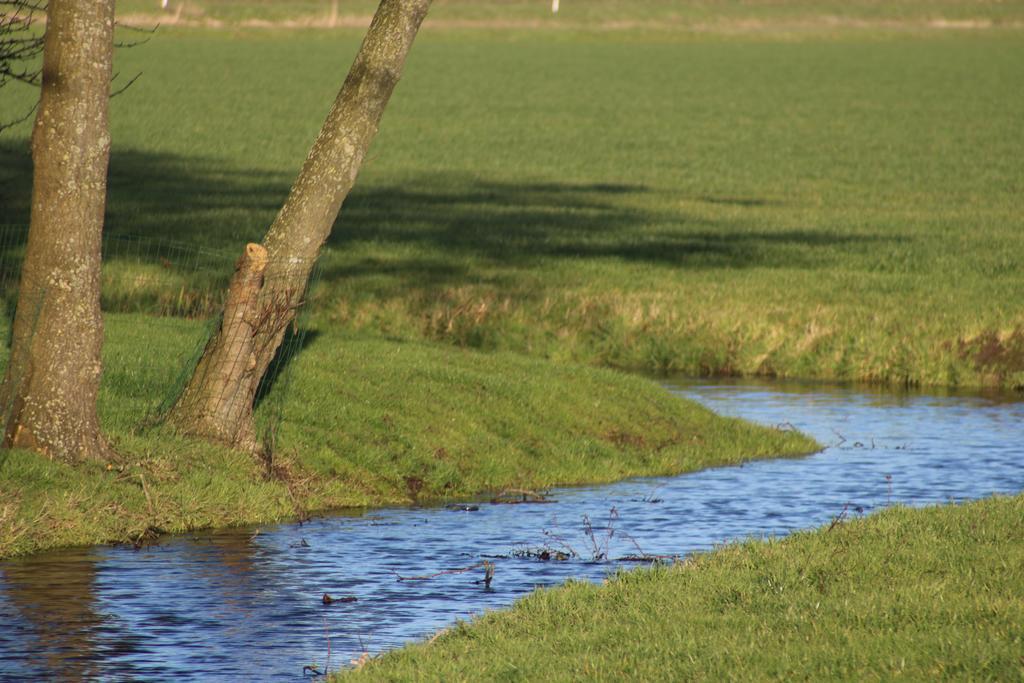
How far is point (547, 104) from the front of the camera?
67312mm

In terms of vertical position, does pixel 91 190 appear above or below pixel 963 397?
above

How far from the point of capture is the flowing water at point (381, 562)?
9.56 meters

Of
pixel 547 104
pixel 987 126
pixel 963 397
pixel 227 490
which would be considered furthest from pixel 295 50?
pixel 227 490

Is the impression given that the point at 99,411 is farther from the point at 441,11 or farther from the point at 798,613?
the point at 441,11

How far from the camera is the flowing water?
31.4ft

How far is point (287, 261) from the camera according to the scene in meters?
14.2

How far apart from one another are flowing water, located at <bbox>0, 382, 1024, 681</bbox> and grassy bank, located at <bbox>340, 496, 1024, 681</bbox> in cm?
87

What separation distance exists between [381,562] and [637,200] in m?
28.0

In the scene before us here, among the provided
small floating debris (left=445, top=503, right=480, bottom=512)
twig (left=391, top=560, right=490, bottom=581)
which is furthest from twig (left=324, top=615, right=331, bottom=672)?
small floating debris (left=445, top=503, right=480, bottom=512)

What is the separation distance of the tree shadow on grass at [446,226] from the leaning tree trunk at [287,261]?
9.27m

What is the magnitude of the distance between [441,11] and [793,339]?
99550 millimetres

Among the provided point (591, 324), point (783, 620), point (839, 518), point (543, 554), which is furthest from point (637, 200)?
point (783, 620)

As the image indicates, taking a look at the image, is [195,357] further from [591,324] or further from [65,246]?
[591,324]

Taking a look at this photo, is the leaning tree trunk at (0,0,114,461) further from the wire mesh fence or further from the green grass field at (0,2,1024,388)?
the green grass field at (0,2,1024,388)
